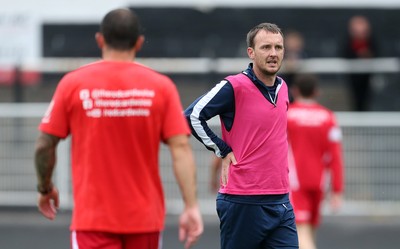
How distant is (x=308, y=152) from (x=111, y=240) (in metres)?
5.32

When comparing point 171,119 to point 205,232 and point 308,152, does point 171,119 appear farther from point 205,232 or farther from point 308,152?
point 205,232

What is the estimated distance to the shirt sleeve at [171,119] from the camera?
6594mm

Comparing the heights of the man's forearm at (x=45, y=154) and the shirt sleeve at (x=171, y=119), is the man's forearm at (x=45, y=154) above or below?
below

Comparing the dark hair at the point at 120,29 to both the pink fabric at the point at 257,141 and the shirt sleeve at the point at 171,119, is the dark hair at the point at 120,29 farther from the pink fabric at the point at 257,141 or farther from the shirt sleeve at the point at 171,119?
the pink fabric at the point at 257,141

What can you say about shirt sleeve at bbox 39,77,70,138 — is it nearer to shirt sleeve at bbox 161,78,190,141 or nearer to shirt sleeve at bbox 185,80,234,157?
shirt sleeve at bbox 161,78,190,141

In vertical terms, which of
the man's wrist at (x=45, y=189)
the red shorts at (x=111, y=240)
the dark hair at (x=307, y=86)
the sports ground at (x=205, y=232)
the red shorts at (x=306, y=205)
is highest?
the dark hair at (x=307, y=86)

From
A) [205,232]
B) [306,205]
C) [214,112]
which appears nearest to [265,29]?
[214,112]

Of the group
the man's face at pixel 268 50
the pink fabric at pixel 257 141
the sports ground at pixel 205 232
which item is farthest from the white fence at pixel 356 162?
the man's face at pixel 268 50

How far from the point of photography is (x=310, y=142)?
11586mm

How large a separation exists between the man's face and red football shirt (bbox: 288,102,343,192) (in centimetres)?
356

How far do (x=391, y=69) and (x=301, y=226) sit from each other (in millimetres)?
5324

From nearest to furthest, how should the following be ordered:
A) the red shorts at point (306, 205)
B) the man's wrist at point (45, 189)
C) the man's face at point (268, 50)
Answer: the man's wrist at point (45, 189)
the man's face at point (268, 50)
the red shorts at point (306, 205)

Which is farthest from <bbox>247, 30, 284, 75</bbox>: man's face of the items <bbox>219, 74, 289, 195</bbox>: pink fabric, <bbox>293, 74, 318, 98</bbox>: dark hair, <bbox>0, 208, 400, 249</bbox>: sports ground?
<bbox>0, 208, 400, 249</bbox>: sports ground

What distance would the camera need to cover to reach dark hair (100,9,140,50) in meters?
6.63
